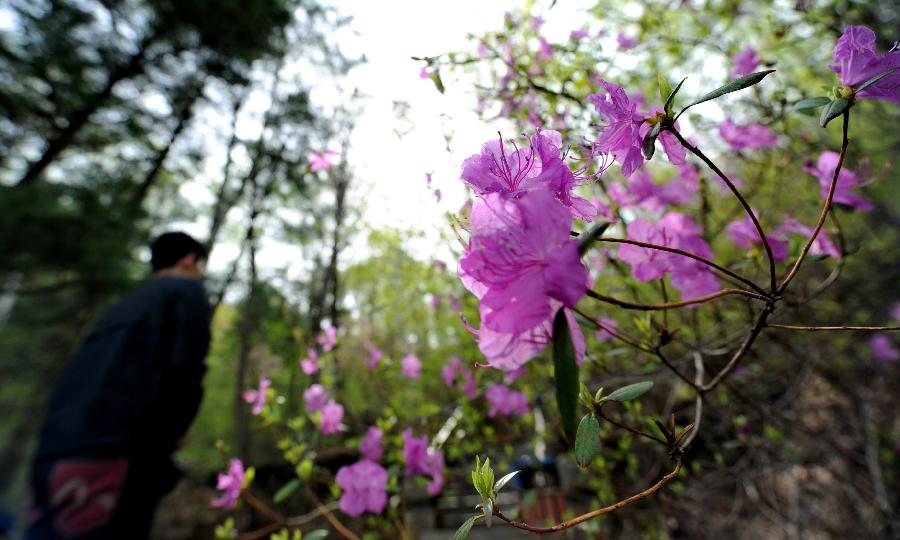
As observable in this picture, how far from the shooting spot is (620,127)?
591 millimetres

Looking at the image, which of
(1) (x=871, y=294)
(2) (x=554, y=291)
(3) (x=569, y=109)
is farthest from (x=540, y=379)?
(1) (x=871, y=294)

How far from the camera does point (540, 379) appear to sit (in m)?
2.70

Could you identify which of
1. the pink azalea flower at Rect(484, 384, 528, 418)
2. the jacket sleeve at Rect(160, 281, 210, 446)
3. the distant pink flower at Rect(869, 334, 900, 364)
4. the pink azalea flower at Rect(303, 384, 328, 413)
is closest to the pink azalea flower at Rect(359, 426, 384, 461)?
the pink azalea flower at Rect(303, 384, 328, 413)

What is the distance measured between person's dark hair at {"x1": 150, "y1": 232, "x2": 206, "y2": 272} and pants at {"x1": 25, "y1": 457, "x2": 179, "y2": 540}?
0.94 meters

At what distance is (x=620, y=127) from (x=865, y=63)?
1.01ft

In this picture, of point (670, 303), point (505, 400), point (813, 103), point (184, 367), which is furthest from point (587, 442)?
point (184, 367)

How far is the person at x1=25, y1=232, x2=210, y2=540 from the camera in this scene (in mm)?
1585

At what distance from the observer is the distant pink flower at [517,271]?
1.39ft

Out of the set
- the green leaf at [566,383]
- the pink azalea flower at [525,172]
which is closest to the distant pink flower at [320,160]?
the pink azalea flower at [525,172]

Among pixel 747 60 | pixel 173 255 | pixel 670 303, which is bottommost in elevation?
pixel 670 303

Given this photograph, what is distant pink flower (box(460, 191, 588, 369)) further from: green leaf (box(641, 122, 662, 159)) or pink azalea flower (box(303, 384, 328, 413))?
pink azalea flower (box(303, 384, 328, 413))

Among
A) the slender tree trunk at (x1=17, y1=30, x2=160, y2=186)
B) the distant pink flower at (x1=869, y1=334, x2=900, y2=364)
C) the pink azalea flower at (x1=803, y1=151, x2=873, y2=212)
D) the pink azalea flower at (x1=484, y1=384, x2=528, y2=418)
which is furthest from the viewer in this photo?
the slender tree trunk at (x1=17, y1=30, x2=160, y2=186)

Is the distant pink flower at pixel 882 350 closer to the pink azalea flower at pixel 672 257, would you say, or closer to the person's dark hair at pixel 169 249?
the pink azalea flower at pixel 672 257

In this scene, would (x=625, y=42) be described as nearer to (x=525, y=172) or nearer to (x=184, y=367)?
(x=525, y=172)
